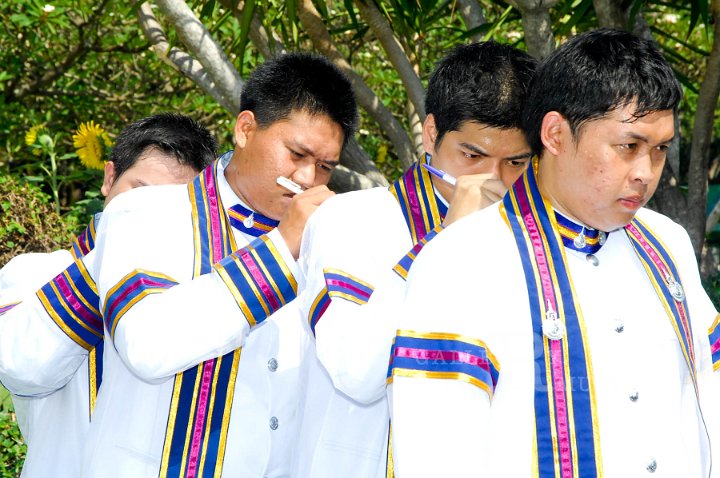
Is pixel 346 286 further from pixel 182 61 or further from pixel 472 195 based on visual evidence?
pixel 182 61

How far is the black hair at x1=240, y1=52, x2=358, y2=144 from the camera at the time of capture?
2.97m

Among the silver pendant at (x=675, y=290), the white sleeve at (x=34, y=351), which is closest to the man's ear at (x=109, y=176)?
the white sleeve at (x=34, y=351)

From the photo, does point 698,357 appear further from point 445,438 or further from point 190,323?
point 190,323

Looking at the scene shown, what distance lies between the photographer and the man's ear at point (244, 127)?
2992 mm

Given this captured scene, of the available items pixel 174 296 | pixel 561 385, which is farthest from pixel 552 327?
pixel 174 296

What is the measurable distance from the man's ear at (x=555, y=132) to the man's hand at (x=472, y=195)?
0.21 metres

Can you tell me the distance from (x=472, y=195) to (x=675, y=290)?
1.48 ft

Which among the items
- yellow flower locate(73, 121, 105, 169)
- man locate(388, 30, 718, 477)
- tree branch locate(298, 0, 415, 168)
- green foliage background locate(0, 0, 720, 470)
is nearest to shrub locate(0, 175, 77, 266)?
green foliage background locate(0, 0, 720, 470)

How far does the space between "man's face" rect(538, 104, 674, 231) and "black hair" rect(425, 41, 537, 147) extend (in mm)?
612

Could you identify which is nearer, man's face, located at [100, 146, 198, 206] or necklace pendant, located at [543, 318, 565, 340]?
necklace pendant, located at [543, 318, 565, 340]

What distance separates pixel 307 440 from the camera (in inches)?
104

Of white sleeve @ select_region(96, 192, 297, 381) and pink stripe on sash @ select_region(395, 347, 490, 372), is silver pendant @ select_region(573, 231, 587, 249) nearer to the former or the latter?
pink stripe on sash @ select_region(395, 347, 490, 372)

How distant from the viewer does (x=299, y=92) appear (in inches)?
117

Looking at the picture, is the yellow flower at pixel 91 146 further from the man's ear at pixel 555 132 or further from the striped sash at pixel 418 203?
the man's ear at pixel 555 132
